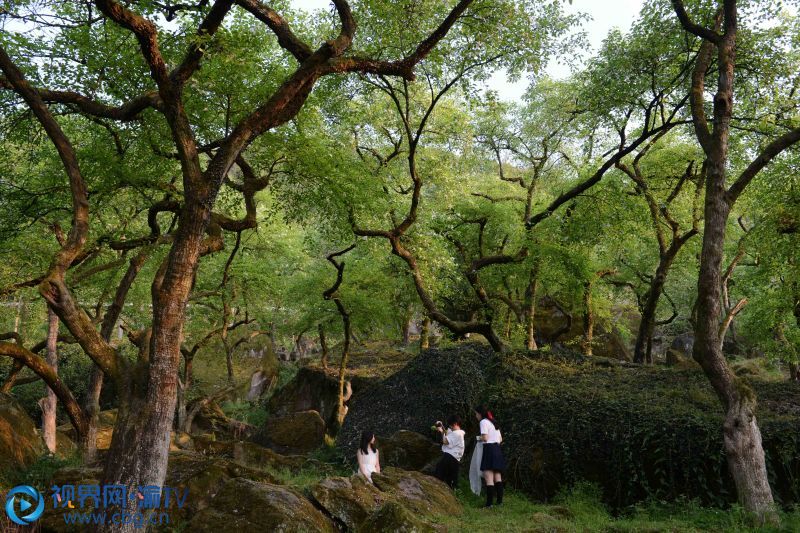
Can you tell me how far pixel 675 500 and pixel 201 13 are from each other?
12.3m

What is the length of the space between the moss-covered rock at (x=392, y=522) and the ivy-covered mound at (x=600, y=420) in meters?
5.76

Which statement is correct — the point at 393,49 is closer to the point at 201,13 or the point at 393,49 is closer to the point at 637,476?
the point at 201,13

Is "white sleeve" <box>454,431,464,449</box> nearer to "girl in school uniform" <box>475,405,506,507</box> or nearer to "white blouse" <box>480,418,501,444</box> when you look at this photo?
"girl in school uniform" <box>475,405,506,507</box>

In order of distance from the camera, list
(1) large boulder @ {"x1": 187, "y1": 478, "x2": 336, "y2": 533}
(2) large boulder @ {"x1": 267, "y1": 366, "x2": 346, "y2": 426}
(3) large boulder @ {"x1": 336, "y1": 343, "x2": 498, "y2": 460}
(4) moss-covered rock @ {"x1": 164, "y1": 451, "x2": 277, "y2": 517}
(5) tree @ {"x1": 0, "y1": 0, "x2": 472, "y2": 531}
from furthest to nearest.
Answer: (2) large boulder @ {"x1": 267, "y1": 366, "x2": 346, "y2": 426} → (3) large boulder @ {"x1": 336, "y1": 343, "x2": 498, "y2": 460} → (4) moss-covered rock @ {"x1": 164, "y1": 451, "x2": 277, "y2": 517} → (5) tree @ {"x1": 0, "y1": 0, "x2": 472, "y2": 531} → (1) large boulder @ {"x1": 187, "y1": 478, "x2": 336, "y2": 533}

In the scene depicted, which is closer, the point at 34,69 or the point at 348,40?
the point at 348,40

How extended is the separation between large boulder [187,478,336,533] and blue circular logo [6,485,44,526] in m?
2.40

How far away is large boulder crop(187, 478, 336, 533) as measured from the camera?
632 cm

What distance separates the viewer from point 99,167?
11750 mm

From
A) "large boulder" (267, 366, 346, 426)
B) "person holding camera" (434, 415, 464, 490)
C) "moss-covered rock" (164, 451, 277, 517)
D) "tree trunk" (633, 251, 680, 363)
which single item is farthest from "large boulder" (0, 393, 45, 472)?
"tree trunk" (633, 251, 680, 363)

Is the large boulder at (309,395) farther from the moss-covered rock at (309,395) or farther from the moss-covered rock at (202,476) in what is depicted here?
the moss-covered rock at (202,476)

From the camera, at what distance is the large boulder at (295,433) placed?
60.6ft

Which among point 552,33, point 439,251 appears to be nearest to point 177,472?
point 439,251

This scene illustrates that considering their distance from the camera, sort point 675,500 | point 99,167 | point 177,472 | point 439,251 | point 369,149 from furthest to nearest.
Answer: point 369,149
point 439,251
point 99,167
point 675,500
point 177,472

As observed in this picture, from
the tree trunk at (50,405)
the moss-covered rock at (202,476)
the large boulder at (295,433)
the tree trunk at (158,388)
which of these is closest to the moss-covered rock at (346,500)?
the moss-covered rock at (202,476)
